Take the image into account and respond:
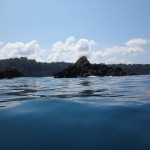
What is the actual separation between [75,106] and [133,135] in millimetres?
2924

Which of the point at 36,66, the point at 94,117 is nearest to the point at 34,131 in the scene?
the point at 94,117

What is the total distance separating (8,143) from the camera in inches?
193

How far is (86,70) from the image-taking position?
6056 cm

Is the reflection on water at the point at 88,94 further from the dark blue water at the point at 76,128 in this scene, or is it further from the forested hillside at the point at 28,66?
the forested hillside at the point at 28,66

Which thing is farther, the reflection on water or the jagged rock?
the jagged rock

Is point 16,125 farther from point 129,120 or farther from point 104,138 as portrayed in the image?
point 129,120

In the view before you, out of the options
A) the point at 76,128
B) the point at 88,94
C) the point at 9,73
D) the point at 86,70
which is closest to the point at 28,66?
the point at 9,73

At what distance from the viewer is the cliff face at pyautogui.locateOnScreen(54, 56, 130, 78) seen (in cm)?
5544

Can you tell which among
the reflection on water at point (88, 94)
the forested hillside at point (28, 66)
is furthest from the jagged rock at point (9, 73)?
the forested hillside at point (28, 66)

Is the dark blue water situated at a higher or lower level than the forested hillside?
lower

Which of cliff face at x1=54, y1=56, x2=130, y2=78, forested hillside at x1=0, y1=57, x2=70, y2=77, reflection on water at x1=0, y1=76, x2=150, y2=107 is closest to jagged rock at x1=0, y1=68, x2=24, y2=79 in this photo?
cliff face at x1=54, y1=56, x2=130, y2=78

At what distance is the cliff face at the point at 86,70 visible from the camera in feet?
182

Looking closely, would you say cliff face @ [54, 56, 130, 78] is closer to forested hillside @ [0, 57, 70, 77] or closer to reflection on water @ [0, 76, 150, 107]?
reflection on water @ [0, 76, 150, 107]

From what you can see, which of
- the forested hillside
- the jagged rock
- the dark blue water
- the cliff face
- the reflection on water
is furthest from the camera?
the forested hillside
